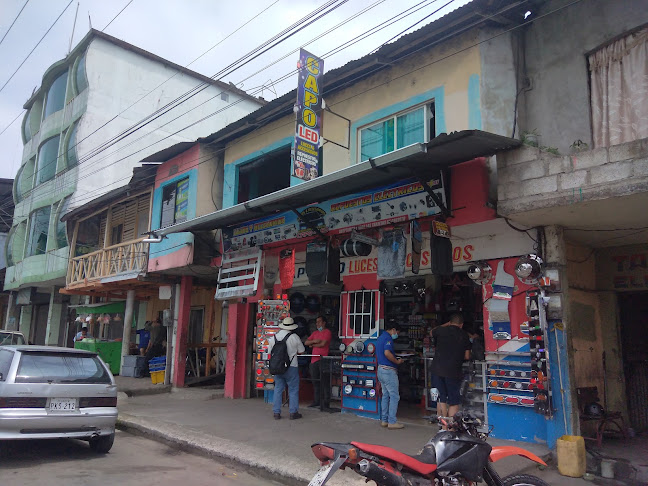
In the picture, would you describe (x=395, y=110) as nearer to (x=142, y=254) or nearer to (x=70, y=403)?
(x=70, y=403)

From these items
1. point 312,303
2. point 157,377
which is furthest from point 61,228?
point 312,303

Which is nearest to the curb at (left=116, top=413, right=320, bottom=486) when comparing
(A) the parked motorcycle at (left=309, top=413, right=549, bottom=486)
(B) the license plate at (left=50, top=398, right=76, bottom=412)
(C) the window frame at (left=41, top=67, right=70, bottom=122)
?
(B) the license plate at (left=50, top=398, right=76, bottom=412)

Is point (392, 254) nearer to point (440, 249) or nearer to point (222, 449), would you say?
point (440, 249)

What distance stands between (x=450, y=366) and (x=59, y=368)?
5.74 metres

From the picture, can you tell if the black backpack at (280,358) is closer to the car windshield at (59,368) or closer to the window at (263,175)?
the car windshield at (59,368)

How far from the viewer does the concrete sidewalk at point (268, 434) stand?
6168 mm

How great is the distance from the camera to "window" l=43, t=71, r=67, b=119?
82.4 ft

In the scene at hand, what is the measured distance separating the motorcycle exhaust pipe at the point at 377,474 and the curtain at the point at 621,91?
6012 millimetres

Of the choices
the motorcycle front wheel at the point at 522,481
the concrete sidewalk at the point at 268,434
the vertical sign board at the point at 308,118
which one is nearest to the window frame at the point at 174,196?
the concrete sidewalk at the point at 268,434

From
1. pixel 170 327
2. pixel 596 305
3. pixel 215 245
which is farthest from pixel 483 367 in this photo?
pixel 170 327

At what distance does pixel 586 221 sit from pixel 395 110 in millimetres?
3959

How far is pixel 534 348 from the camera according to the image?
705 centimetres

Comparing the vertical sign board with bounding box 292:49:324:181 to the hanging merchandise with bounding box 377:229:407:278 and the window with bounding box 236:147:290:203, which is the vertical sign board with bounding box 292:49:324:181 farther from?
the window with bounding box 236:147:290:203

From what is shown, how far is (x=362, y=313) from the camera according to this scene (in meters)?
9.98
